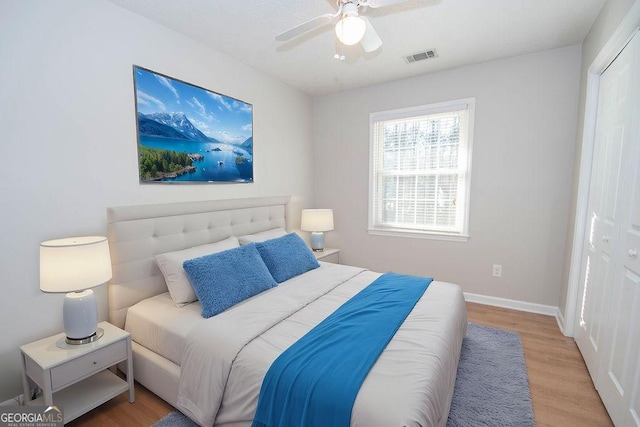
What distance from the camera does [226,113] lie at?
290cm

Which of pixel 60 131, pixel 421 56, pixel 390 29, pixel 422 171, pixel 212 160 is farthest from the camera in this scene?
pixel 422 171

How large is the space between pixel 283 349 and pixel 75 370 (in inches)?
45.1

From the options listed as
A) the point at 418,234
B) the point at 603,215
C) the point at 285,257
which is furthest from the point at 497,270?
the point at 285,257

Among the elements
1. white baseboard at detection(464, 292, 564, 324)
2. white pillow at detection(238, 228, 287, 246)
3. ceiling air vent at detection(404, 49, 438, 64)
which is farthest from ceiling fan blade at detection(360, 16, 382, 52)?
white baseboard at detection(464, 292, 564, 324)

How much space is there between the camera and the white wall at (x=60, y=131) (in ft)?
5.52

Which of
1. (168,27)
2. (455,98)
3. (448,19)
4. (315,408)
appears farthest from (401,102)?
(315,408)

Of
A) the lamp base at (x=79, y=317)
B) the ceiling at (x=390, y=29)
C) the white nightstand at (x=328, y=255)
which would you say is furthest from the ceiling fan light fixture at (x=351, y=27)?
the white nightstand at (x=328, y=255)

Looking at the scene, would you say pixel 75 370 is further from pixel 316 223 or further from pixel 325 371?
pixel 316 223

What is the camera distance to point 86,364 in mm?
1656

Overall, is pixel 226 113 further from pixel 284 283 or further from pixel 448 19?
pixel 448 19

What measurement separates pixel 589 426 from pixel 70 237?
327 cm

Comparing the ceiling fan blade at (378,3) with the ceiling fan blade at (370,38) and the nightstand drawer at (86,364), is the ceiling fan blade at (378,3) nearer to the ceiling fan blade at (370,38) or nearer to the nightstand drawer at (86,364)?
the ceiling fan blade at (370,38)

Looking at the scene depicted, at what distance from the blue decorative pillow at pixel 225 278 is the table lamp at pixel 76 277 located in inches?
20.1

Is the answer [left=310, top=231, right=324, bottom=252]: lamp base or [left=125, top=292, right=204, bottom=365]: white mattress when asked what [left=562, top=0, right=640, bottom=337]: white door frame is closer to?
[left=310, top=231, right=324, bottom=252]: lamp base
